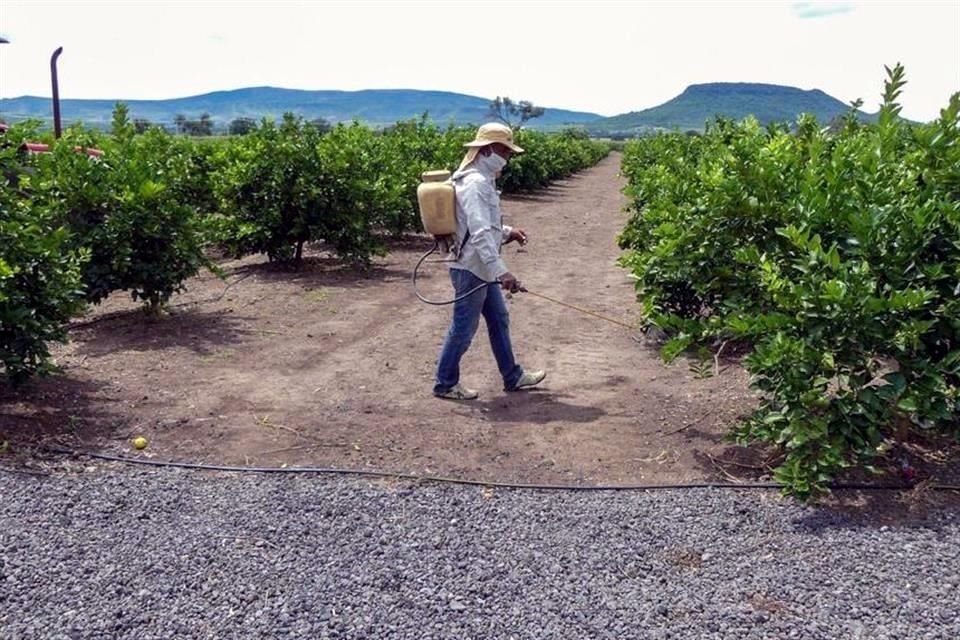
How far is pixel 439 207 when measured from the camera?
5.39 metres

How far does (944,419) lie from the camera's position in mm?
3900

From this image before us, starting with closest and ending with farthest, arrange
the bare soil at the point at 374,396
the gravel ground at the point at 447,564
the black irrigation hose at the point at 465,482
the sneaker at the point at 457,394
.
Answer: the gravel ground at the point at 447,564
the black irrigation hose at the point at 465,482
the bare soil at the point at 374,396
the sneaker at the point at 457,394

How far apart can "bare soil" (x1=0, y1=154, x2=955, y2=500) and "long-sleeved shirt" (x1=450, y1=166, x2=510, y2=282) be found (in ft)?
2.81

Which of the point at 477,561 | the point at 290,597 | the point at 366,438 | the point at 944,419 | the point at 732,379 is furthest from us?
the point at 732,379

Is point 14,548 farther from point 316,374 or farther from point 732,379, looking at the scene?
point 732,379

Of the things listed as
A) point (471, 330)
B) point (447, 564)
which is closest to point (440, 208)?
point (471, 330)

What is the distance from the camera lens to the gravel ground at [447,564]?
3.11 m

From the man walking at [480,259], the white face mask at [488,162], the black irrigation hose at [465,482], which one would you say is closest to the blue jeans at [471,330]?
the man walking at [480,259]

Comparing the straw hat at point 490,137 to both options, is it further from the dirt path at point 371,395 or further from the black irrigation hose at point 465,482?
the black irrigation hose at point 465,482

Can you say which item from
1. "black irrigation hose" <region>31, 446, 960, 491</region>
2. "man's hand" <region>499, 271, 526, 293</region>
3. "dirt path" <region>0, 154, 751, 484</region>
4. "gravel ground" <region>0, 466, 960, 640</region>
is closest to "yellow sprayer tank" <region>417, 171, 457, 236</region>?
"man's hand" <region>499, 271, 526, 293</region>

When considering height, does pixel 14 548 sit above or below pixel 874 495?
below

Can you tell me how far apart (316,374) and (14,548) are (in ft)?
9.15

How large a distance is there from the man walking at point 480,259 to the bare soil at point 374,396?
208 mm

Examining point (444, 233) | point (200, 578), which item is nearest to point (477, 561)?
point (200, 578)
